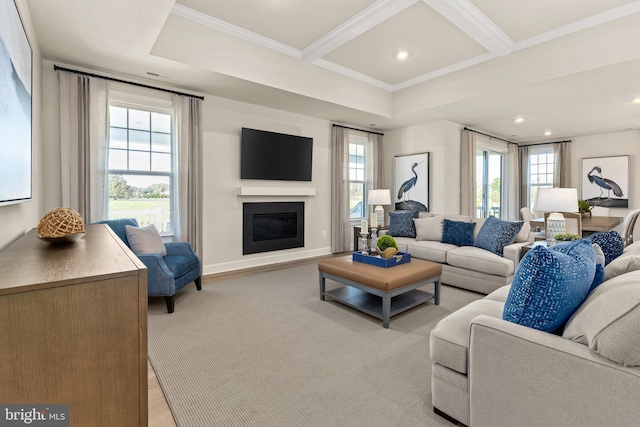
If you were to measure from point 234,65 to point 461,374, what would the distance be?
3.72 metres

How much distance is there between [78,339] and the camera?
834 mm

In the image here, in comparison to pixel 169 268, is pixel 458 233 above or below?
above

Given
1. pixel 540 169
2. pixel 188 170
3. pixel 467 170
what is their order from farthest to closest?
pixel 540 169, pixel 467 170, pixel 188 170

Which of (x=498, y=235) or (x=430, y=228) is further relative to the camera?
(x=430, y=228)

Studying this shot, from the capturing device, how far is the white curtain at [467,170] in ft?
20.2

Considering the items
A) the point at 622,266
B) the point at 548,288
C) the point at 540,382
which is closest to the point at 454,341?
the point at 540,382

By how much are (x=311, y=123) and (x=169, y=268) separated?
3579 mm

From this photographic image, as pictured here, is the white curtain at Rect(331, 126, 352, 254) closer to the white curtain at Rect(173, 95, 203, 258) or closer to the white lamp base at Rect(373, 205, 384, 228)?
the white lamp base at Rect(373, 205, 384, 228)

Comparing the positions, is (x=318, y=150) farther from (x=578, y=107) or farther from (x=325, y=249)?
(x=578, y=107)

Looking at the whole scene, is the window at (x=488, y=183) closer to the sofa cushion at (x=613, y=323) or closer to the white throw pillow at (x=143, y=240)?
the sofa cushion at (x=613, y=323)

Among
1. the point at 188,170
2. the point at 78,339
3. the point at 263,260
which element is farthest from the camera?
the point at 263,260

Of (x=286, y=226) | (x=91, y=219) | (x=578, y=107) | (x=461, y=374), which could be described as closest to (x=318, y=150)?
(x=286, y=226)

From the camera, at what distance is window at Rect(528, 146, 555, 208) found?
7.79 metres

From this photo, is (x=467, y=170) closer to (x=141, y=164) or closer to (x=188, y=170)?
(x=188, y=170)
